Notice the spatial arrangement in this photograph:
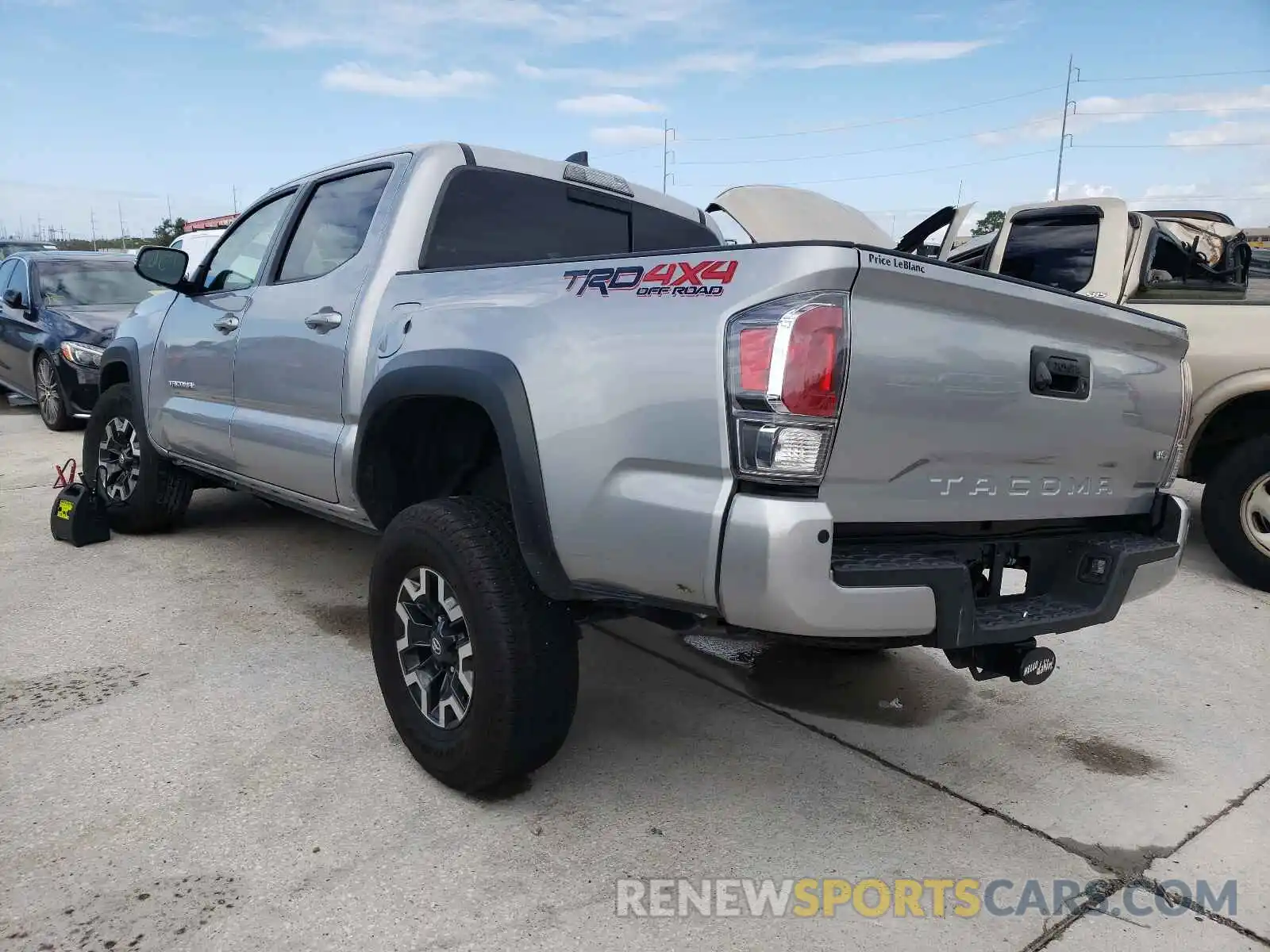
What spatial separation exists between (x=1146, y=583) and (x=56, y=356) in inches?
363

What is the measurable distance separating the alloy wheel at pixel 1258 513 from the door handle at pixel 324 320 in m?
4.62

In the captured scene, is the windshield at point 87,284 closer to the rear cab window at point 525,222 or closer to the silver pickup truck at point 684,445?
the rear cab window at point 525,222

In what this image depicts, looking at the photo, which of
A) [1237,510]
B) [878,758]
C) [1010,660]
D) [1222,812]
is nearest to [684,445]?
[1010,660]

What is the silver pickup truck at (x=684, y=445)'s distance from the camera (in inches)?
80.4

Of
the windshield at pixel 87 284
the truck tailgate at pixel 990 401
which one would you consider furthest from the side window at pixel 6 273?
the truck tailgate at pixel 990 401

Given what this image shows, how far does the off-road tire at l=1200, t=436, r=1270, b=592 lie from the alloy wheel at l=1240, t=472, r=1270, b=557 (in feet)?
0.05

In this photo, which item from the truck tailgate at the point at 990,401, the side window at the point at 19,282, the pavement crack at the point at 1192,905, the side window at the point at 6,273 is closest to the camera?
the truck tailgate at the point at 990,401

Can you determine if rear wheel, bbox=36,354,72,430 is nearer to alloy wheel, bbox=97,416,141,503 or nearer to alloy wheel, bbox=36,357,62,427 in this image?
alloy wheel, bbox=36,357,62,427

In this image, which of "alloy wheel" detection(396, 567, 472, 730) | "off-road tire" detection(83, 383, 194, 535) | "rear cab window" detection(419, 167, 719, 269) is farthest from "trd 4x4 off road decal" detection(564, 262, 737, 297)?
"off-road tire" detection(83, 383, 194, 535)

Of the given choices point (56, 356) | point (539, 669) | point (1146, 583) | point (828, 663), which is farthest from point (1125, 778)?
point (56, 356)

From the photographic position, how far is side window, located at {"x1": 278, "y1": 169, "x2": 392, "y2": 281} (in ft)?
11.5

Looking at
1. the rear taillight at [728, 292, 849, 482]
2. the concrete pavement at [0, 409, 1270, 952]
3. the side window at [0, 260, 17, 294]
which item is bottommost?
the concrete pavement at [0, 409, 1270, 952]

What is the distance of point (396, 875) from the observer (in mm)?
2344

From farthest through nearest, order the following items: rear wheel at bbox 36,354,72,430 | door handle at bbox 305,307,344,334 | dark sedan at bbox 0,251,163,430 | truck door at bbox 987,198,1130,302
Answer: rear wheel at bbox 36,354,72,430, dark sedan at bbox 0,251,163,430, truck door at bbox 987,198,1130,302, door handle at bbox 305,307,344,334
